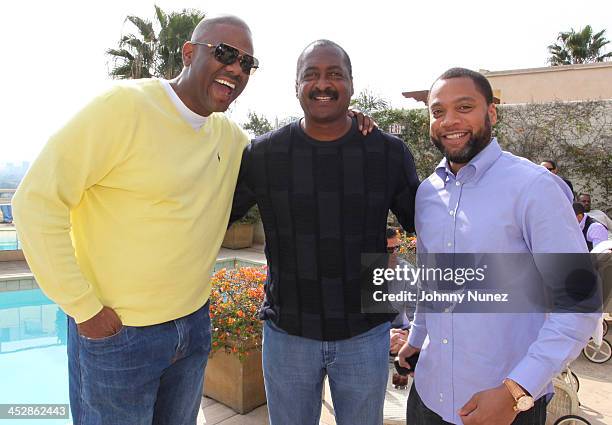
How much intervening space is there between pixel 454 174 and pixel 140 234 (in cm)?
120

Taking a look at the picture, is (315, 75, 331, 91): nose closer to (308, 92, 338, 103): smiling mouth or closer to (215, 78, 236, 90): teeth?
(308, 92, 338, 103): smiling mouth

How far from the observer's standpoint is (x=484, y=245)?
5.06 feet

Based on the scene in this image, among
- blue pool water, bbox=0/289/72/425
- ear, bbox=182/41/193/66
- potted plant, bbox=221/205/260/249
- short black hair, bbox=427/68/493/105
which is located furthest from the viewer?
potted plant, bbox=221/205/260/249

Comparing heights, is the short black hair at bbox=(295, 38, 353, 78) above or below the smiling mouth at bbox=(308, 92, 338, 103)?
above

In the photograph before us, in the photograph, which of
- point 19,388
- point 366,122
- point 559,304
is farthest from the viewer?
point 19,388

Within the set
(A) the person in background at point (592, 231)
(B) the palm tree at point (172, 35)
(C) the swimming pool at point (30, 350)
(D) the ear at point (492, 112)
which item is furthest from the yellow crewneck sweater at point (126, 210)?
(B) the palm tree at point (172, 35)

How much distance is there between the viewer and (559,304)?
1426 millimetres

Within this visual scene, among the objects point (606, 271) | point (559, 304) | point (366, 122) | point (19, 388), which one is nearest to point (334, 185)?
point (366, 122)

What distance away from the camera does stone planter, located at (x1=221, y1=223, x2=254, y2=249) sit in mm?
12328

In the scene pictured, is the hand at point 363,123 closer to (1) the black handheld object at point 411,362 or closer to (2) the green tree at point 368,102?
(1) the black handheld object at point 411,362

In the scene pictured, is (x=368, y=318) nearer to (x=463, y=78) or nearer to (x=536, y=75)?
(x=463, y=78)

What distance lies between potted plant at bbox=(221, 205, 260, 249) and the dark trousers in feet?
34.8

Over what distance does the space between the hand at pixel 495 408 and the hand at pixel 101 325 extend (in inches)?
49.5

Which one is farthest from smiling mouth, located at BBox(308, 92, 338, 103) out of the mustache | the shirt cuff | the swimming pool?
the swimming pool
